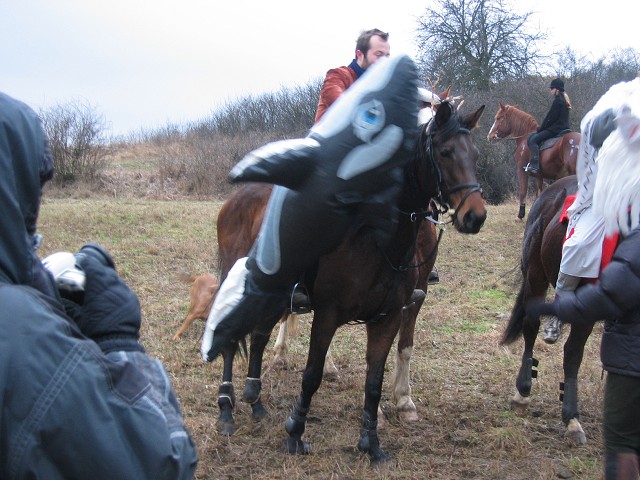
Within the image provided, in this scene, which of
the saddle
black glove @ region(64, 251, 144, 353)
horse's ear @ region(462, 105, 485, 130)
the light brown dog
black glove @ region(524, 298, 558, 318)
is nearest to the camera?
black glove @ region(64, 251, 144, 353)

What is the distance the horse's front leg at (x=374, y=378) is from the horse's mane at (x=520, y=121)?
11.6m

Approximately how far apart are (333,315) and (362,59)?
165 cm

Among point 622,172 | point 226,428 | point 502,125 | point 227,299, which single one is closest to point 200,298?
point 226,428

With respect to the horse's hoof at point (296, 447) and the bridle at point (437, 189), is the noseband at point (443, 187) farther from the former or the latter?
the horse's hoof at point (296, 447)

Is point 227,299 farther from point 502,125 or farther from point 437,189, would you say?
point 502,125

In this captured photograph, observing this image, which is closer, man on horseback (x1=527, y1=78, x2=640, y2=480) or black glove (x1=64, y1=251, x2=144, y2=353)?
black glove (x1=64, y1=251, x2=144, y2=353)

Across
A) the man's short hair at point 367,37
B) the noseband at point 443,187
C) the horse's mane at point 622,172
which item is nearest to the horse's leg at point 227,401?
the noseband at point 443,187

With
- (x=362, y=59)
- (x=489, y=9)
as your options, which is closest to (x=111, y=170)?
(x=489, y=9)

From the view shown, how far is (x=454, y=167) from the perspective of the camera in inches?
157

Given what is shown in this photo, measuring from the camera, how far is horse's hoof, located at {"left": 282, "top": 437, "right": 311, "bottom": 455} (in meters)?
4.39

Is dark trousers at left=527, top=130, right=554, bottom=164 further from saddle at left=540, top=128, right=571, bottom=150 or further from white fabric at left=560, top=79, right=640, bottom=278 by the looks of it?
white fabric at left=560, top=79, right=640, bottom=278

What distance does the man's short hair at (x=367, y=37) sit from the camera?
4.36 m

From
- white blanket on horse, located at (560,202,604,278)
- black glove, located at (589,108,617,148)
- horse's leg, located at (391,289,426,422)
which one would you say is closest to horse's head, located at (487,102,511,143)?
horse's leg, located at (391,289,426,422)

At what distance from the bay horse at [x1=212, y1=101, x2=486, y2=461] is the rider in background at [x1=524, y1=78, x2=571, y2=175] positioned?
9.83 metres
